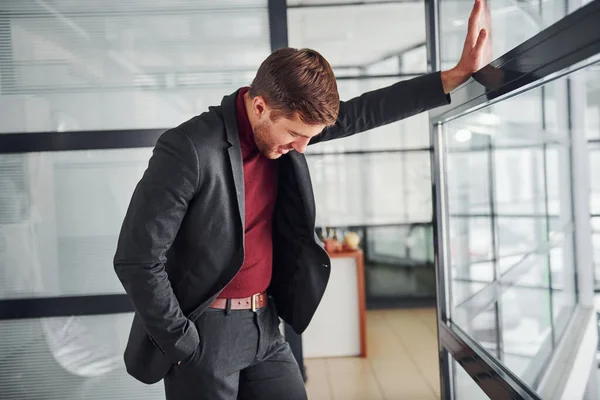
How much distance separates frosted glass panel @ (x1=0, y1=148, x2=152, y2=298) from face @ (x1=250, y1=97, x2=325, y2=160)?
1.08 meters

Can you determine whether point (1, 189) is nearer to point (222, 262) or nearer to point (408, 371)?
point (222, 262)

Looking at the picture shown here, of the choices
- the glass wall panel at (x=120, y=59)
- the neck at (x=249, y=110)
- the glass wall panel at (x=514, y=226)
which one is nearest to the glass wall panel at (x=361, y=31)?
the glass wall panel at (x=514, y=226)

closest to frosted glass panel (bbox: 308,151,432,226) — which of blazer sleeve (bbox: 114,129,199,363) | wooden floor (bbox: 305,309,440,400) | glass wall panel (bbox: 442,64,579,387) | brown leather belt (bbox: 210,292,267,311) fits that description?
wooden floor (bbox: 305,309,440,400)

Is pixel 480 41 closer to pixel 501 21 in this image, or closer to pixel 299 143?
pixel 501 21

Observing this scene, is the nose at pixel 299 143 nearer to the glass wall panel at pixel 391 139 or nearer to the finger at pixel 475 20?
the finger at pixel 475 20

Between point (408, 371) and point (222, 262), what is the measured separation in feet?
8.83

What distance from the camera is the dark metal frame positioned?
1.11 metres

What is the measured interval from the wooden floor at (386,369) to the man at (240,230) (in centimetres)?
187

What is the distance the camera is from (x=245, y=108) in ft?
5.29

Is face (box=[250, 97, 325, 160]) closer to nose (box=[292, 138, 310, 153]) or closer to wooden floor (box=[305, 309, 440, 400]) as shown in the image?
nose (box=[292, 138, 310, 153])

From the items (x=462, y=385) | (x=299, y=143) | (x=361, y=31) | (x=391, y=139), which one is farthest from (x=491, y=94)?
(x=361, y=31)

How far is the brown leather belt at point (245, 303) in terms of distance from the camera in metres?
1.65

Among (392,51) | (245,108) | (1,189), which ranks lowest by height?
(1,189)

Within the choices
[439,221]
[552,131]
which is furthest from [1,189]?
[552,131]
